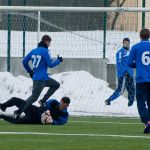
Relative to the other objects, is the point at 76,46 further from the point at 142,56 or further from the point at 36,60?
the point at 142,56

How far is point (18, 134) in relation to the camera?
54.7ft

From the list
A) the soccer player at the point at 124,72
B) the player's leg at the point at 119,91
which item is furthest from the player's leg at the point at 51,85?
the soccer player at the point at 124,72

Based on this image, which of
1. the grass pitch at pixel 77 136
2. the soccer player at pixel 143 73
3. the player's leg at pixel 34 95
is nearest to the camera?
the grass pitch at pixel 77 136

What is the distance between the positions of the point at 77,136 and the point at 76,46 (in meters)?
10.4

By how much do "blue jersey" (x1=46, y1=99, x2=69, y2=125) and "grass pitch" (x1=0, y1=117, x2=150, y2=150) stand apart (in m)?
0.17

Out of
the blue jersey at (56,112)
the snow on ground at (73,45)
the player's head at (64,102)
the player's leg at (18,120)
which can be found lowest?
the player's leg at (18,120)

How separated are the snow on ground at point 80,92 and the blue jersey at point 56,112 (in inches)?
185

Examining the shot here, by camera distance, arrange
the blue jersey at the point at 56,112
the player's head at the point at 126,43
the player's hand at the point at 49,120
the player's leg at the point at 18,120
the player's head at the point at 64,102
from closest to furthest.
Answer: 1. the player's head at the point at 64,102
2. the blue jersey at the point at 56,112
3. the player's hand at the point at 49,120
4. the player's leg at the point at 18,120
5. the player's head at the point at 126,43

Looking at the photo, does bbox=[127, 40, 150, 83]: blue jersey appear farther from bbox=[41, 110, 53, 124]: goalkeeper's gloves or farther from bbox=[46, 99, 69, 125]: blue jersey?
bbox=[41, 110, 53, 124]: goalkeeper's gloves

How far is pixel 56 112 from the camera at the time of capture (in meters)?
19.4

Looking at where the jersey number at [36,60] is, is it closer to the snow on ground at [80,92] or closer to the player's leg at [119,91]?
the snow on ground at [80,92]

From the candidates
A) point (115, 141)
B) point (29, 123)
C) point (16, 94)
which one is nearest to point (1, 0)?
point (16, 94)

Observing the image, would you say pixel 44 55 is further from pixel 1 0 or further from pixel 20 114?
pixel 1 0

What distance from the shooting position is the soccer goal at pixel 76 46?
25.5m
